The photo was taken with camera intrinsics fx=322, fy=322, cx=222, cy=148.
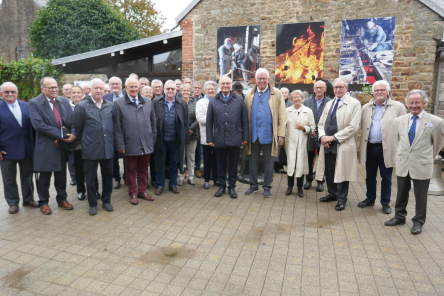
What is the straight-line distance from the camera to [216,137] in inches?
223

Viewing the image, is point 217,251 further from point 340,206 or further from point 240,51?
point 240,51

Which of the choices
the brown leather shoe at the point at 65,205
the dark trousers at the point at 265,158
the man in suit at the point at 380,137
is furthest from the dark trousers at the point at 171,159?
the man in suit at the point at 380,137

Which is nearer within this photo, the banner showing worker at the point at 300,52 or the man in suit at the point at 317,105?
the man in suit at the point at 317,105

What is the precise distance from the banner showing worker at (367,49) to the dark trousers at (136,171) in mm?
6948

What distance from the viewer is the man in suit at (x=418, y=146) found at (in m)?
4.18

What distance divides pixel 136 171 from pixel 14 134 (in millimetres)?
1930

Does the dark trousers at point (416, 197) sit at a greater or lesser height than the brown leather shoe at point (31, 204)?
greater

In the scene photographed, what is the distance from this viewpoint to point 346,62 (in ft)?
31.5

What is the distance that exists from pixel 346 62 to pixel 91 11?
13.9m

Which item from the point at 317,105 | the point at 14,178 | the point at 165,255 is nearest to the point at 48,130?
the point at 14,178

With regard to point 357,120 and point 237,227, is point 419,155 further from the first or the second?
point 237,227

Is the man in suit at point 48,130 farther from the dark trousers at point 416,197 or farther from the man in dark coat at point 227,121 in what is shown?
the dark trousers at point 416,197

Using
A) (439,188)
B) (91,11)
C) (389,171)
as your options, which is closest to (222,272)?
(389,171)

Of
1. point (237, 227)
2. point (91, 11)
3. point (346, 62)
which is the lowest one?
point (237, 227)
